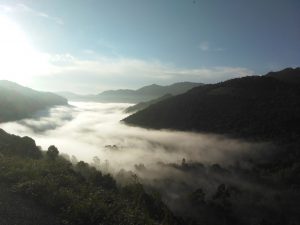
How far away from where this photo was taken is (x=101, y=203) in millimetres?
27281

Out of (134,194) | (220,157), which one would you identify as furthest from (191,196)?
(220,157)

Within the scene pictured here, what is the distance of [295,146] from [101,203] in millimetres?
159150

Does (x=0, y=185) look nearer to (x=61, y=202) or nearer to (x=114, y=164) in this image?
(x=61, y=202)

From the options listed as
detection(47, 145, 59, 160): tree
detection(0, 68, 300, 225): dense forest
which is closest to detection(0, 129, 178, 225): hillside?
detection(0, 68, 300, 225): dense forest

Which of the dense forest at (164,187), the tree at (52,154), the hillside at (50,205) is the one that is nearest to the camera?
the hillside at (50,205)

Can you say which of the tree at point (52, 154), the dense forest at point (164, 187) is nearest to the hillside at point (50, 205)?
the dense forest at point (164, 187)

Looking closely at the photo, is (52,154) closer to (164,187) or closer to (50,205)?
(50,205)

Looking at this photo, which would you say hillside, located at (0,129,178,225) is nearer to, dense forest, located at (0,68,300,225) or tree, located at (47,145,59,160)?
dense forest, located at (0,68,300,225)

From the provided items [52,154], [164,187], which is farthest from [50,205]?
[164,187]

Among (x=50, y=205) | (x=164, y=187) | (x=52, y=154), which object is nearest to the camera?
(x=50, y=205)

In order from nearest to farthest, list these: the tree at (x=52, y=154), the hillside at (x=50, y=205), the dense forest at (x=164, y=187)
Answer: the hillside at (x=50, y=205) → the dense forest at (x=164, y=187) → the tree at (x=52, y=154)

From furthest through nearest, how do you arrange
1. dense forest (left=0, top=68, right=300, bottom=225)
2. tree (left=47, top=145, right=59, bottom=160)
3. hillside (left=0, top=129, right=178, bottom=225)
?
tree (left=47, top=145, right=59, bottom=160) < dense forest (left=0, top=68, right=300, bottom=225) < hillside (left=0, top=129, right=178, bottom=225)

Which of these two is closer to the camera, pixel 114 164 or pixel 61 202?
pixel 61 202

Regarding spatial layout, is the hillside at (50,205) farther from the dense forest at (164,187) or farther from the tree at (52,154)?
the tree at (52,154)
